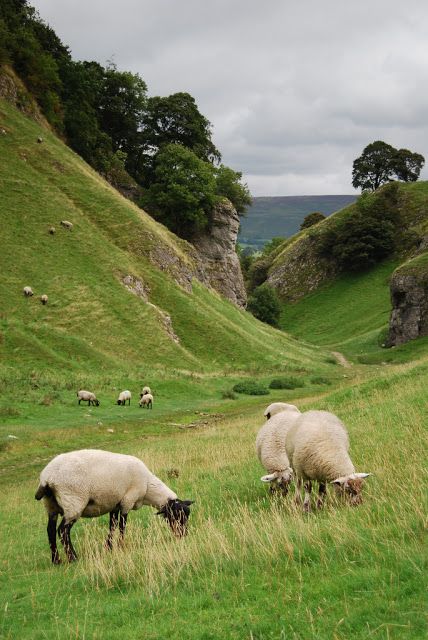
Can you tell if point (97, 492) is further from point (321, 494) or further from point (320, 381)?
point (320, 381)

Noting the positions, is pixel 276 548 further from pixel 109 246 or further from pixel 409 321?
pixel 409 321

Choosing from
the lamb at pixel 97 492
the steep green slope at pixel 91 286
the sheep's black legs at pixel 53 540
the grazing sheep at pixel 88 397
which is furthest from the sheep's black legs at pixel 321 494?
the steep green slope at pixel 91 286

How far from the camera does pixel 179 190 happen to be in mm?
73375

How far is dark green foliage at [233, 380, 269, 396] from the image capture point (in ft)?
139

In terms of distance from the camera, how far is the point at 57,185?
5944cm

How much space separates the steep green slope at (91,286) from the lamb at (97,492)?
87.6ft

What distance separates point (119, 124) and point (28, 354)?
59771mm

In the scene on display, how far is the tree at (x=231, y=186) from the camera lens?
93.1m

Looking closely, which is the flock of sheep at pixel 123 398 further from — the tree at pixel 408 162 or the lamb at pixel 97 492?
the tree at pixel 408 162

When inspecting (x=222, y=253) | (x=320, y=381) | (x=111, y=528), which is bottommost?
(x=320, y=381)

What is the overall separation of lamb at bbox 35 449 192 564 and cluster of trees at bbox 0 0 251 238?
64.7 m

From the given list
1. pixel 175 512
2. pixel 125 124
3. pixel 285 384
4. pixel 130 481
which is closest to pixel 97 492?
pixel 130 481

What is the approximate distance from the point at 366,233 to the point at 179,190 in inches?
1894

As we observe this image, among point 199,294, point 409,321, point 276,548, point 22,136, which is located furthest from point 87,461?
point 409,321
